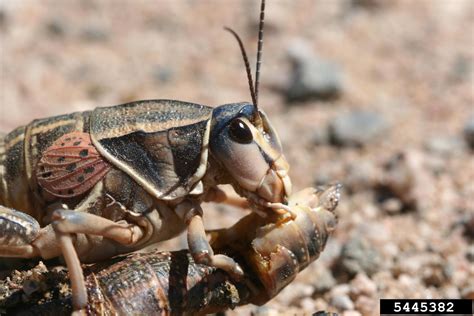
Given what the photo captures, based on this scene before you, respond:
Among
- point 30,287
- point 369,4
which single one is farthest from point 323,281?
point 369,4

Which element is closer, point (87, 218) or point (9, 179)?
point (87, 218)

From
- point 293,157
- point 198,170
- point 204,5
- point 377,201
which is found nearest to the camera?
point 198,170

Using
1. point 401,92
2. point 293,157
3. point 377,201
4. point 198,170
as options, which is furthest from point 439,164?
point 198,170

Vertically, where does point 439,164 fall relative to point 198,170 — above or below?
below

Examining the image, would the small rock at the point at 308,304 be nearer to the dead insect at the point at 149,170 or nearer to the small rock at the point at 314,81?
the dead insect at the point at 149,170

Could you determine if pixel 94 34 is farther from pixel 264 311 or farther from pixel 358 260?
pixel 264 311

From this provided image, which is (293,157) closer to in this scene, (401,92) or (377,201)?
(377,201)
